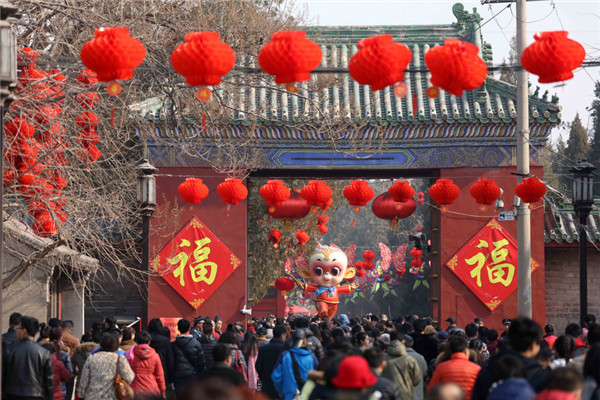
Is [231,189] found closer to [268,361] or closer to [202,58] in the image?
[268,361]

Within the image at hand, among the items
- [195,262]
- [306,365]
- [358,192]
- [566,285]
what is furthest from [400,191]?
[306,365]

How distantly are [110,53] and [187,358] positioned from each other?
13.4 ft

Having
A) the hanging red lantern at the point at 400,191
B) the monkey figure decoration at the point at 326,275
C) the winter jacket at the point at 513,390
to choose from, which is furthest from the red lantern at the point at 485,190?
the winter jacket at the point at 513,390

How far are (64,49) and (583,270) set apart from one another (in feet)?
28.4

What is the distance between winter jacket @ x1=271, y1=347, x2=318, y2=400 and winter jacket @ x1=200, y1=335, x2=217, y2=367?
5.10 ft

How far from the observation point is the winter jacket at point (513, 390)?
646 cm

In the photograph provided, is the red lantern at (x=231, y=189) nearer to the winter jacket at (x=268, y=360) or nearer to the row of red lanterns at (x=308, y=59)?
the winter jacket at (x=268, y=360)

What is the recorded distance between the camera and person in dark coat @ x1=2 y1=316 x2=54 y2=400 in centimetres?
973

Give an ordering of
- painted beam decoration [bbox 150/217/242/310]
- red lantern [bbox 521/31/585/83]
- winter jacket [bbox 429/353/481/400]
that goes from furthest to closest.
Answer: painted beam decoration [bbox 150/217/242/310] → red lantern [bbox 521/31/585/83] → winter jacket [bbox 429/353/481/400]

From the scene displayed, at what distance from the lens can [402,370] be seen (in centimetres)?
1002

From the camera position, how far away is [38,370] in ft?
32.2

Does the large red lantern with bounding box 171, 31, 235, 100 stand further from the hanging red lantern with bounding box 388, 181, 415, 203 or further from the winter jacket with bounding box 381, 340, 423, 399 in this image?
the hanging red lantern with bounding box 388, 181, 415, 203

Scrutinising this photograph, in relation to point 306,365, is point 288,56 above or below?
above

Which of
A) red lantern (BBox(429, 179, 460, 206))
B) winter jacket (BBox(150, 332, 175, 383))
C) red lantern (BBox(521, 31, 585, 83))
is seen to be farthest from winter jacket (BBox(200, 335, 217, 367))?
Answer: red lantern (BBox(429, 179, 460, 206))
